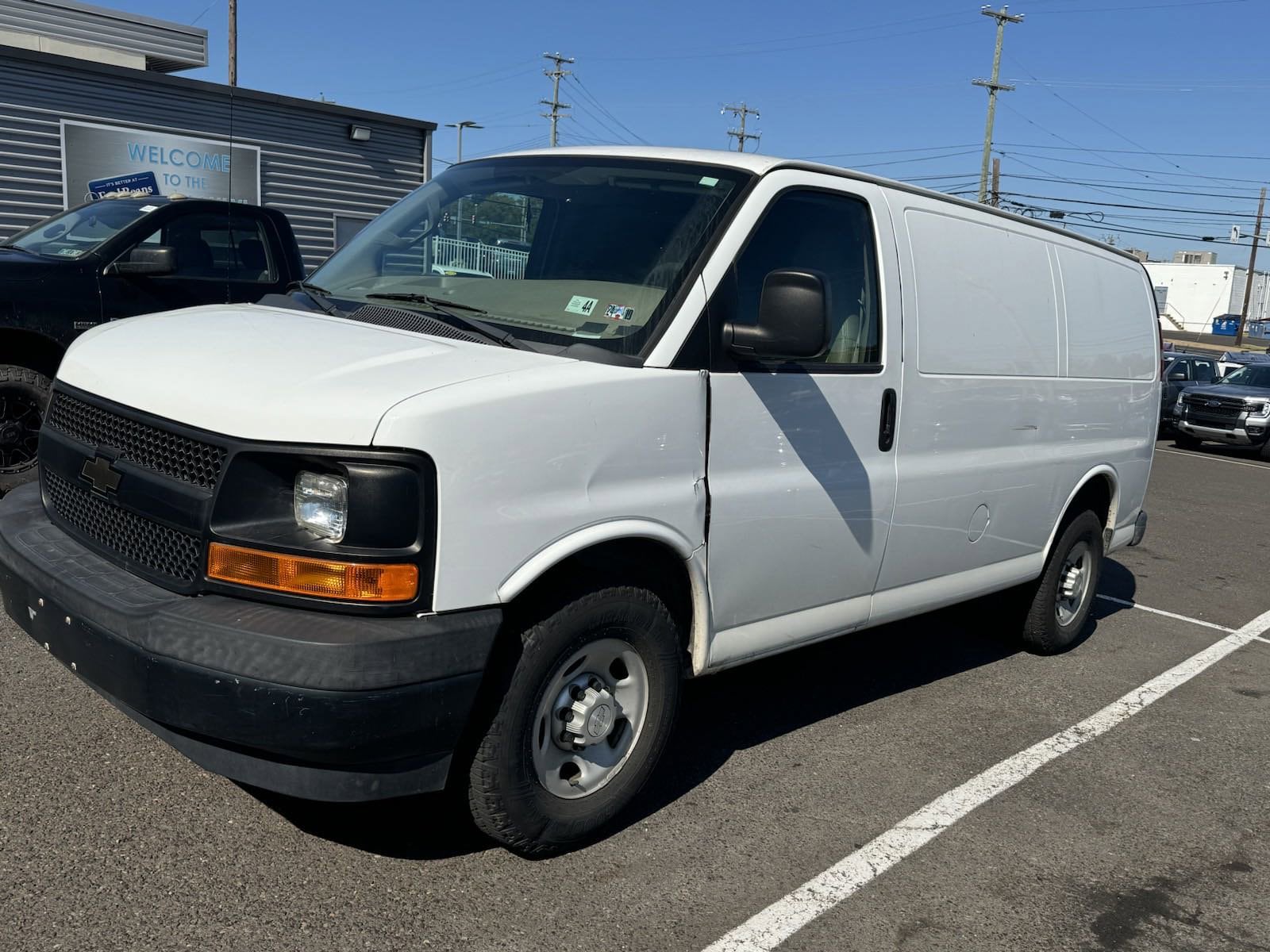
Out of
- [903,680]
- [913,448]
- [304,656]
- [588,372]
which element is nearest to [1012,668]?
[903,680]

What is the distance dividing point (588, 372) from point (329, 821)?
1.60 meters

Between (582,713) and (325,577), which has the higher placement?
(325,577)

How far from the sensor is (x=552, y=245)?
3.94 m

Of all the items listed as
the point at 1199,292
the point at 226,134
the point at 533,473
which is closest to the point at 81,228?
the point at 533,473

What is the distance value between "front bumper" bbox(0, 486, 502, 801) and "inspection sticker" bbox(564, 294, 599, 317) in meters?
1.08

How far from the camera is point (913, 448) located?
14.5ft

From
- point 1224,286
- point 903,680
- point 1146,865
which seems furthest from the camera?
point 1224,286

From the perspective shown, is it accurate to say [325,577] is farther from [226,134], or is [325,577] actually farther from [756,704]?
[226,134]

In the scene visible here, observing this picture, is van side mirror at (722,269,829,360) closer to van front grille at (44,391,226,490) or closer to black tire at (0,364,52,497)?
van front grille at (44,391,226,490)

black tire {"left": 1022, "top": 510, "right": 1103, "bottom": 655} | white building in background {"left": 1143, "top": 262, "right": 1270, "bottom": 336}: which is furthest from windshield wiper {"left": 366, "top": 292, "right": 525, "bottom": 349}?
white building in background {"left": 1143, "top": 262, "right": 1270, "bottom": 336}

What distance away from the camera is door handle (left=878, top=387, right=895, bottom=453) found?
167 inches

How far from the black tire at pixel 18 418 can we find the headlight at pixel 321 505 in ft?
16.1

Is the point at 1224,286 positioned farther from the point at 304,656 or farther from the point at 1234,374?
the point at 304,656

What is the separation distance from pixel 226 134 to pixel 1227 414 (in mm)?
16625
